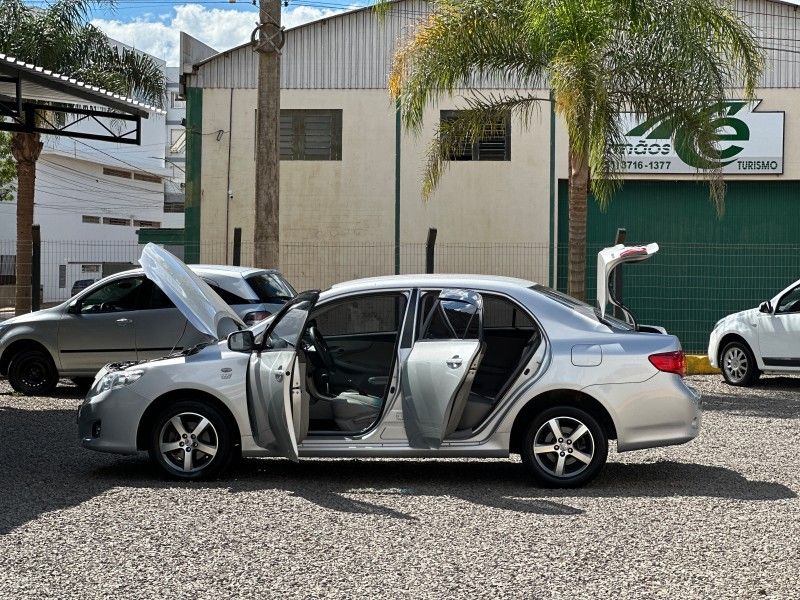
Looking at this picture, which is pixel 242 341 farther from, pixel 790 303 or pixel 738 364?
pixel 738 364

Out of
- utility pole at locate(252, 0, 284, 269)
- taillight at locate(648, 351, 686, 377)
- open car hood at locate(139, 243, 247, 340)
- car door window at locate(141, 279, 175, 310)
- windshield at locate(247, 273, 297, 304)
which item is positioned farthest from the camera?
utility pole at locate(252, 0, 284, 269)

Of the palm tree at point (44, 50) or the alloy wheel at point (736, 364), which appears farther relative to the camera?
the palm tree at point (44, 50)

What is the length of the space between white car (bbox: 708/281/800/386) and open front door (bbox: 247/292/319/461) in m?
9.65

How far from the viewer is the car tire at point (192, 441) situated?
9102 millimetres

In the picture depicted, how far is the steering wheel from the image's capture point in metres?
9.72

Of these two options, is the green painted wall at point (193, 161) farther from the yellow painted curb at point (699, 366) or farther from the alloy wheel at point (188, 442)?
the alloy wheel at point (188, 442)

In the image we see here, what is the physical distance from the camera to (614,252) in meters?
9.97

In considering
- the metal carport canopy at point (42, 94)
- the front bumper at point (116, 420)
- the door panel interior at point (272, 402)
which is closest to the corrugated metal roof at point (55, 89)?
the metal carport canopy at point (42, 94)

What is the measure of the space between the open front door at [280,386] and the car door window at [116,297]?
256 inches

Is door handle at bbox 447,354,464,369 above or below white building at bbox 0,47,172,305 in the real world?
below

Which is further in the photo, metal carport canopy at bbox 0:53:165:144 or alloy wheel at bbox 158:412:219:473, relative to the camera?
metal carport canopy at bbox 0:53:165:144

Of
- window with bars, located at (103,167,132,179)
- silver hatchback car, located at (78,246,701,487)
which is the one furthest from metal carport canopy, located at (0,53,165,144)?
window with bars, located at (103,167,132,179)

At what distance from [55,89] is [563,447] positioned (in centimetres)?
898

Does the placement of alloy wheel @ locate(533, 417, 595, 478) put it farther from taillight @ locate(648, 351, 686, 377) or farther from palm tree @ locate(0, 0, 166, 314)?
palm tree @ locate(0, 0, 166, 314)
